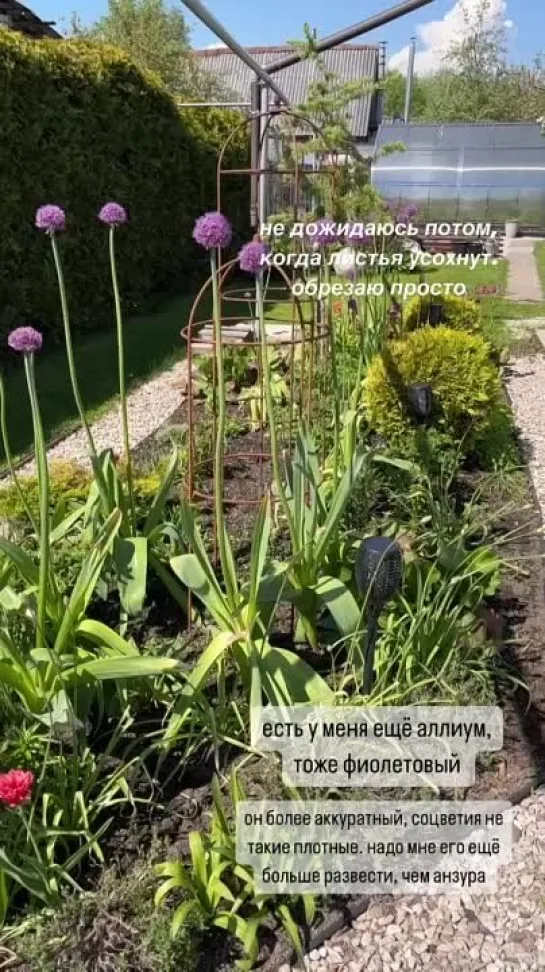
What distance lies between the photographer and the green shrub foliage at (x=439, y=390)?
4.05 metres

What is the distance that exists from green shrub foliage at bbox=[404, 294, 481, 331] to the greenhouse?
1079 centimetres

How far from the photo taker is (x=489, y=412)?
4.13 meters

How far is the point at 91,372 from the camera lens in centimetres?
648

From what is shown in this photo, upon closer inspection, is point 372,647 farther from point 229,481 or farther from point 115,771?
point 229,481

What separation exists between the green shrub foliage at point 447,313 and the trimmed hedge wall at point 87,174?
3121mm

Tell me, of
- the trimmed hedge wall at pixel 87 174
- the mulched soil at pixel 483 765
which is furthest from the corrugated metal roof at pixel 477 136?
the mulched soil at pixel 483 765

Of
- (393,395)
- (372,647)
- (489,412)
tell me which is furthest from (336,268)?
(372,647)

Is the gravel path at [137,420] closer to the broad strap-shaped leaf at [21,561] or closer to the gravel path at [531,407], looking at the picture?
the broad strap-shaped leaf at [21,561]

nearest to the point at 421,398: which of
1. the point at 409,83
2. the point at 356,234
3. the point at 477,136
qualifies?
the point at 356,234

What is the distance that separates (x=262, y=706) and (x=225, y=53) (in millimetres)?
39890

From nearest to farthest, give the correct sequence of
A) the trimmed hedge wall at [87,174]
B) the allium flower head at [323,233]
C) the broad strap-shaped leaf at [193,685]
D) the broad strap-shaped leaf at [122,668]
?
1. the broad strap-shaped leaf at [122,668]
2. the broad strap-shaped leaf at [193,685]
3. the allium flower head at [323,233]
4. the trimmed hedge wall at [87,174]

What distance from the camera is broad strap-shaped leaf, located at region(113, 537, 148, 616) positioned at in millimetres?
2312

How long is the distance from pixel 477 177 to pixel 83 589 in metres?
15.5

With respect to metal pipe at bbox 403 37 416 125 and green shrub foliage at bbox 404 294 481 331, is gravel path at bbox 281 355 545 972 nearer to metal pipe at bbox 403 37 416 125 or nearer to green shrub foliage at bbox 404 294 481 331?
green shrub foliage at bbox 404 294 481 331
